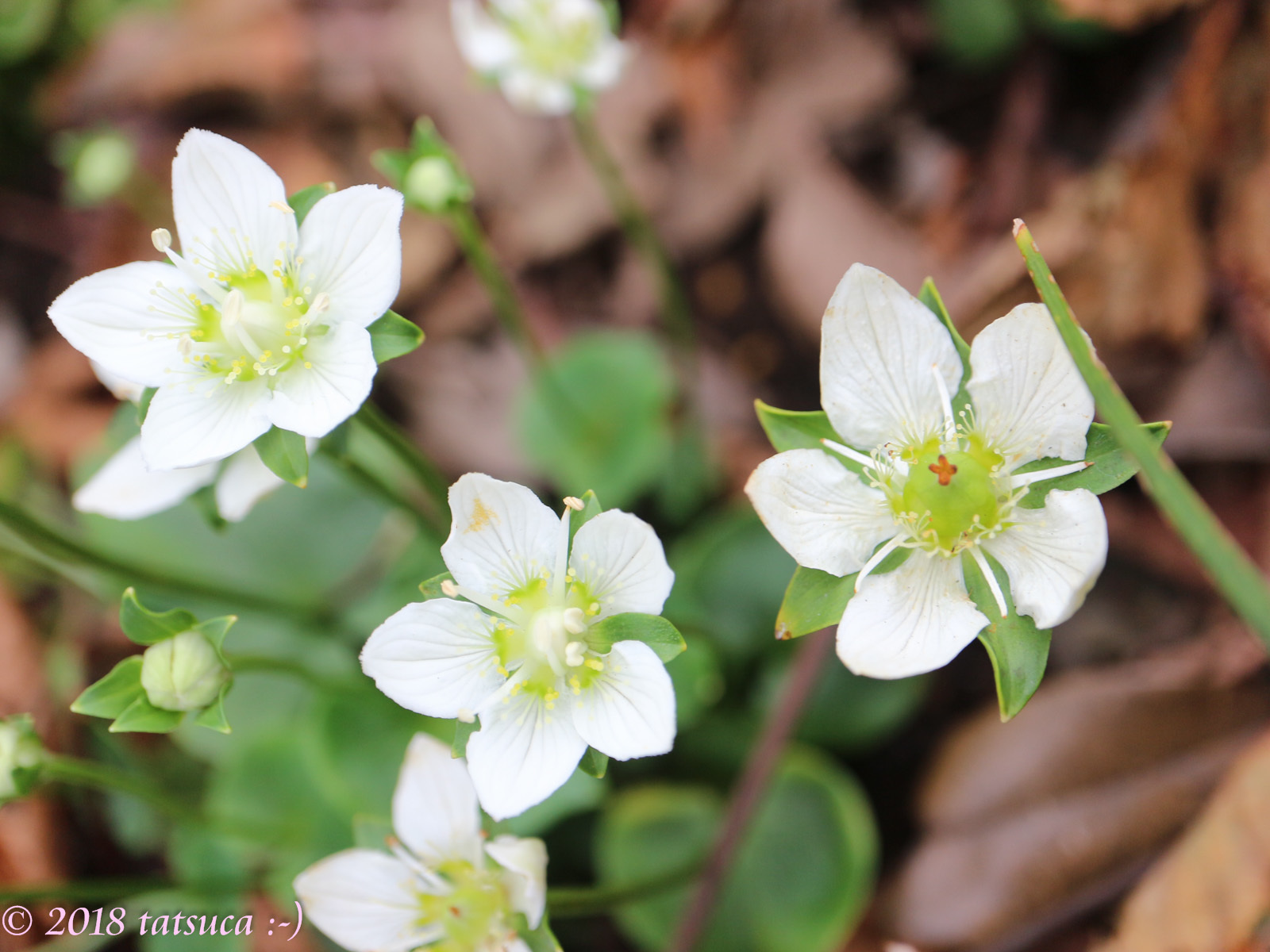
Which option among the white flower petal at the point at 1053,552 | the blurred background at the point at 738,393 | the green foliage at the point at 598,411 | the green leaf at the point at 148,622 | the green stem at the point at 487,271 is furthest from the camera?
the green foliage at the point at 598,411

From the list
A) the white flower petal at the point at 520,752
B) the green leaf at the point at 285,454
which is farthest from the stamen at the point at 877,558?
the green leaf at the point at 285,454

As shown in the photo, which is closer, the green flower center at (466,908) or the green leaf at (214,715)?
the green leaf at (214,715)

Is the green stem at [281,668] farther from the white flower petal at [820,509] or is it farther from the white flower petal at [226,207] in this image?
the white flower petal at [820,509]

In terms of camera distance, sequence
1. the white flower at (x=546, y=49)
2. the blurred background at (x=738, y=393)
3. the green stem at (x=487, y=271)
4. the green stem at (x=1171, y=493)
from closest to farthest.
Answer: the green stem at (x=1171, y=493)
the green stem at (x=487, y=271)
the blurred background at (x=738, y=393)
the white flower at (x=546, y=49)

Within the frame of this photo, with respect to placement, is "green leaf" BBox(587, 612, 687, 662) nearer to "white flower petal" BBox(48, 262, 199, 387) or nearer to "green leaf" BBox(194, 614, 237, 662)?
"green leaf" BBox(194, 614, 237, 662)

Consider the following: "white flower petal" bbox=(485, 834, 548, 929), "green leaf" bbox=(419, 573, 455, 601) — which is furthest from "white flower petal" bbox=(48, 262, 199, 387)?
"white flower petal" bbox=(485, 834, 548, 929)

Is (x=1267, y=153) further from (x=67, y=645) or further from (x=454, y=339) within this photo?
(x=67, y=645)

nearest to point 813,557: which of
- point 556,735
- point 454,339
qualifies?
point 556,735

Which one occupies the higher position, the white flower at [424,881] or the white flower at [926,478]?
the white flower at [926,478]
